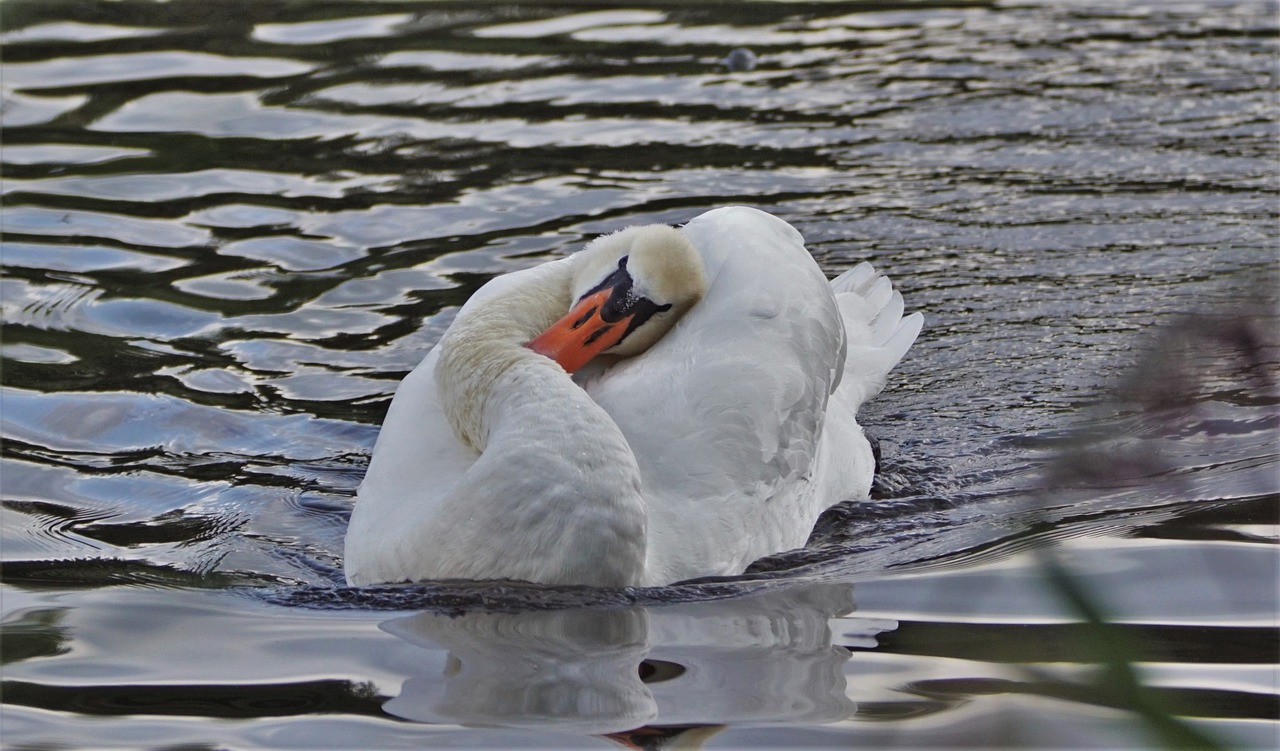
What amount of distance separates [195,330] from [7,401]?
3.51ft

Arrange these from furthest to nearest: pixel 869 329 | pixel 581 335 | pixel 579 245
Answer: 1. pixel 579 245
2. pixel 869 329
3. pixel 581 335

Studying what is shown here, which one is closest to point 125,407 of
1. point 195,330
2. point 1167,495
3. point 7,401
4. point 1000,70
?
point 7,401

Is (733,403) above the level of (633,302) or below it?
below

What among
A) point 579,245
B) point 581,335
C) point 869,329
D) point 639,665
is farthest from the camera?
point 579,245

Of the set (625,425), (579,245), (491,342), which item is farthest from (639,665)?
(579,245)

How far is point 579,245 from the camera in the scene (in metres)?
8.14

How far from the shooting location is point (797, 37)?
12016 millimetres

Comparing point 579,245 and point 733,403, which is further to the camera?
point 579,245

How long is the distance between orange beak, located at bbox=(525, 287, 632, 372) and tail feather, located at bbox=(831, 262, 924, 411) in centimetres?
131

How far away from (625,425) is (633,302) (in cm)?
50

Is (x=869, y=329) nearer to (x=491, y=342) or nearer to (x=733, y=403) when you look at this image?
(x=733, y=403)

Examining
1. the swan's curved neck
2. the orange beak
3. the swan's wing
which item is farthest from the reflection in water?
the orange beak

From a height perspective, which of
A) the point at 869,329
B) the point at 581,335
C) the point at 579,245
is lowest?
the point at 869,329

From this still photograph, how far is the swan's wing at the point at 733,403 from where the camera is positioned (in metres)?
4.64
